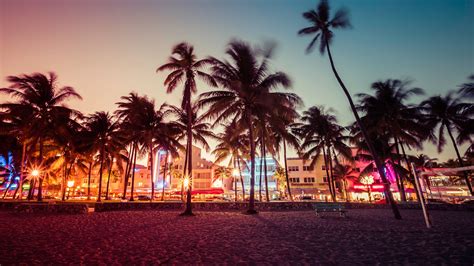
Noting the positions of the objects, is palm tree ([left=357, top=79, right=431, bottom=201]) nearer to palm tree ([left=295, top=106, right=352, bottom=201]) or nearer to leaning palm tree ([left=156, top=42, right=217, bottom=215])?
palm tree ([left=295, top=106, right=352, bottom=201])

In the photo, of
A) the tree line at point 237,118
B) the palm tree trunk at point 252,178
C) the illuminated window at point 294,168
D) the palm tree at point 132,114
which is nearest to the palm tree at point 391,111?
the tree line at point 237,118

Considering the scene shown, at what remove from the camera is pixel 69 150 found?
3078 cm

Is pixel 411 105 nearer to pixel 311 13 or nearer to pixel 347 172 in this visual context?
pixel 311 13

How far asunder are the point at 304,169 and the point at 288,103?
138 ft

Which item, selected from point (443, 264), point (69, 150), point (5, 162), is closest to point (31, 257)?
point (443, 264)

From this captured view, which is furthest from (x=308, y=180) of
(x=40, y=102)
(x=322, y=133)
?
(x=40, y=102)

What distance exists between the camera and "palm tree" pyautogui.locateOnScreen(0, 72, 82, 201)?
21.7 meters

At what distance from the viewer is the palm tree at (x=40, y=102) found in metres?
21.7

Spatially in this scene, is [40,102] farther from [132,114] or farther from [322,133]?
[322,133]

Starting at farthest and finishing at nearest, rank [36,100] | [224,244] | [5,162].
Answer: [5,162] → [36,100] → [224,244]

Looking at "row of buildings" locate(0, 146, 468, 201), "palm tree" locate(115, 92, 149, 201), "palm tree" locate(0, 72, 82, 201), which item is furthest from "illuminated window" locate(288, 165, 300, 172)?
"palm tree" locate(0, 72, 82, 201)

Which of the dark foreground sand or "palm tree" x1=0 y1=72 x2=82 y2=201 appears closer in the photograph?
the dark foreground sand

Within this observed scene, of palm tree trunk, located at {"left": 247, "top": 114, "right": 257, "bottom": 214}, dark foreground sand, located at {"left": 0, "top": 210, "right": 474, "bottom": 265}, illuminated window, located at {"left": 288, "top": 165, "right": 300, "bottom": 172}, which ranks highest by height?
illuminated window, located at {"left": 288, "top": 165, "right": 300, "bottom": 172}

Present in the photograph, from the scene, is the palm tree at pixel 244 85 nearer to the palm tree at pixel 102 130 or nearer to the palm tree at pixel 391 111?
the palm tree at pixel 391 111
